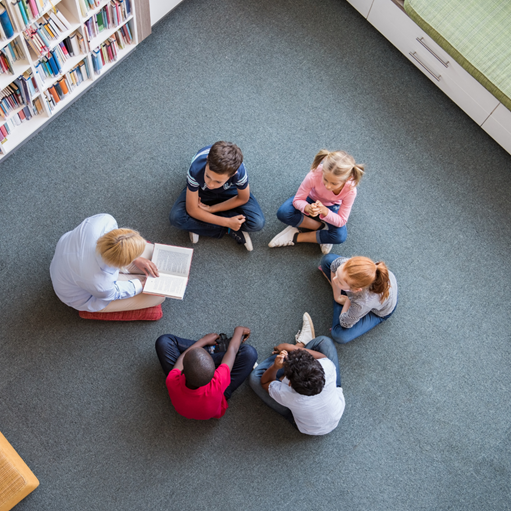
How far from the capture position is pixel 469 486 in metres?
2.62

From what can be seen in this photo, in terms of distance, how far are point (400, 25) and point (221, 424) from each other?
2664mm

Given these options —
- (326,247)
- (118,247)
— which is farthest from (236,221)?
(118,247)

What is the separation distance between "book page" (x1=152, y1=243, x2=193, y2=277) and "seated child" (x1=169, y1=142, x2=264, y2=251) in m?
0.18

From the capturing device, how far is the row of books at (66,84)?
2805 millimetres

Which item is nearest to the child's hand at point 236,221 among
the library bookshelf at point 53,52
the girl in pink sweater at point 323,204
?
the girl in pink sweater at point 323,204

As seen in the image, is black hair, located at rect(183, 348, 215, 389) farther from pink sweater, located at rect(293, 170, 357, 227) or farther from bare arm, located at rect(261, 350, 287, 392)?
pink sweater, located at rect(293, 170, 357, 227)

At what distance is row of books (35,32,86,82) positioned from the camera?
8.55ft

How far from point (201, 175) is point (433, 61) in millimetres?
1684

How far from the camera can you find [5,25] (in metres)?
2.23

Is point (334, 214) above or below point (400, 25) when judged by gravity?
below

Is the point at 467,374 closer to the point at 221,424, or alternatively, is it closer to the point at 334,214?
the point at 334,214

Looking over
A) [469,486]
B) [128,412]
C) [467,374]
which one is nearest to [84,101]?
[128,412]

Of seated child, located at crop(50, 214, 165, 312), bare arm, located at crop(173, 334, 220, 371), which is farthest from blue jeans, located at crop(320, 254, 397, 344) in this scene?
seated child, located at crop(50, 214, 165, 312)

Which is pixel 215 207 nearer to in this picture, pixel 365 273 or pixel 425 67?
pixel 365 273
